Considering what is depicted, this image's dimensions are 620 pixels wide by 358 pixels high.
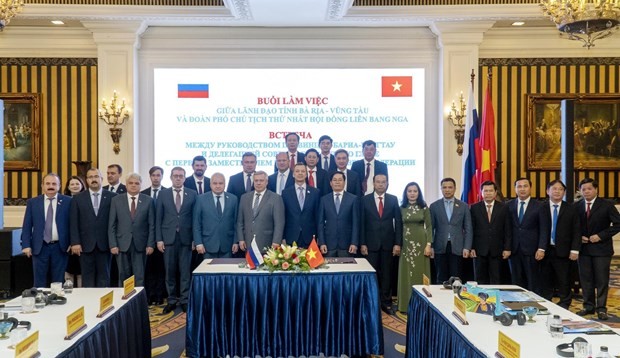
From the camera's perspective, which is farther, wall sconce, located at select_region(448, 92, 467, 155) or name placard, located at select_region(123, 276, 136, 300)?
wall sconce, located at select_region(448, 92, 467, 155)

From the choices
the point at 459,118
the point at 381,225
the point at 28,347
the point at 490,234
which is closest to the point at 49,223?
the point at 381,225

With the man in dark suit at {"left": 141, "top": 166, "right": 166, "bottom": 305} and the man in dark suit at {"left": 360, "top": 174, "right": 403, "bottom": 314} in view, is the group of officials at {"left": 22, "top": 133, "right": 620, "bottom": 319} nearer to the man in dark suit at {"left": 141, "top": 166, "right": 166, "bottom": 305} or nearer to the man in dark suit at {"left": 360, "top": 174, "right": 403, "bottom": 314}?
the man in dark suit at {"left": 360, "top": 174, "right": 403, "bottom": 314}

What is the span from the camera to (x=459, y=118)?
9414 millimetres

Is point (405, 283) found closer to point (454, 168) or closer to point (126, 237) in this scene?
point (126, 237)

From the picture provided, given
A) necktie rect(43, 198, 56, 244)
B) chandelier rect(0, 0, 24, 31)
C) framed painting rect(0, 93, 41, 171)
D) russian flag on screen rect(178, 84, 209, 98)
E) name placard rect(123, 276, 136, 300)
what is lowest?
name placard rect(123, 276, 136, 300)

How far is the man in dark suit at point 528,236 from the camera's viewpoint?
5.72 meters

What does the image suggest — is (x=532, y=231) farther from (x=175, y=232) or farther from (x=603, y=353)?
(x=175, y=232)

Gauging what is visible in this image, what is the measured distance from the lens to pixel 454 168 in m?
9.61

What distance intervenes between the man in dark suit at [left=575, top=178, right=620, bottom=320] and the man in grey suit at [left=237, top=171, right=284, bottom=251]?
120 inches

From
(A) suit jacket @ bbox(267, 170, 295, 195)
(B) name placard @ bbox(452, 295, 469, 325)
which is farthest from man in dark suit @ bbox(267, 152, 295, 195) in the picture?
(B) name placard @ bbox(452, 295, 469, 325)

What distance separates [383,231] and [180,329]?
226 centimetres

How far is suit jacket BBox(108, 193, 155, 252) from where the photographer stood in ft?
19.6

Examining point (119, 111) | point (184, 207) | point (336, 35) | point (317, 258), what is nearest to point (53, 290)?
point (317, 258)

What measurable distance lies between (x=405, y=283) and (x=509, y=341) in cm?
359
